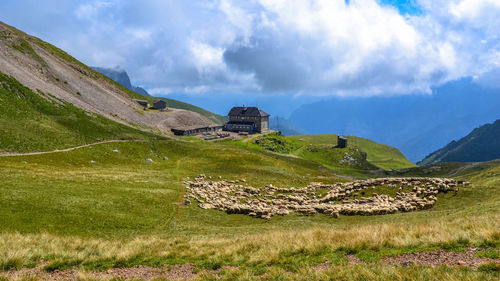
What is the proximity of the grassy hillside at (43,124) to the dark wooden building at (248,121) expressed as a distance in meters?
84.3

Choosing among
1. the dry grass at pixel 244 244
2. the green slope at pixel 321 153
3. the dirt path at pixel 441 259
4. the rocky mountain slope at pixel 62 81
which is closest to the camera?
the dirt path at pixel 441 259

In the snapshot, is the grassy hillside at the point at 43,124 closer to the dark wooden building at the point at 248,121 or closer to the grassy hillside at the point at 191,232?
the grassy hillside at the point at 191,232

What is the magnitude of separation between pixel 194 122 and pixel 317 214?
13612 centimetres

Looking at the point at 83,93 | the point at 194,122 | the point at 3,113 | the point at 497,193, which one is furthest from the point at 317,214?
the point at 194,122

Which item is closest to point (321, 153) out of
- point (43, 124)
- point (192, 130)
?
point (192, 130)

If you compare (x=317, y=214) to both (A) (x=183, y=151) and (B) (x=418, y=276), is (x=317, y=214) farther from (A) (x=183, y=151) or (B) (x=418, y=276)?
(A) (x=183, y=151)

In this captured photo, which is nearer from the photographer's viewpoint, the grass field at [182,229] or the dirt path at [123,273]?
the dirt path at [123,273]

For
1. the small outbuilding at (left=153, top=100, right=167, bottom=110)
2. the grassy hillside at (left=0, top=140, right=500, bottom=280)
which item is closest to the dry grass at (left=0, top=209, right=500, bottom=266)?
the grassy hillside at (left=0, top=140, right=500, bottom=280)

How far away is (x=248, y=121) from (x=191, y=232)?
15274cm

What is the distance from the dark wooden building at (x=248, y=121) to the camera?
173m

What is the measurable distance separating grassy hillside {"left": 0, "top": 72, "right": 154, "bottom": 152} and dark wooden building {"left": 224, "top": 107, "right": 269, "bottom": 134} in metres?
84.3

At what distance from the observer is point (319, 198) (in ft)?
146

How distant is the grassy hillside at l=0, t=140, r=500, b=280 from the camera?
50.0ft

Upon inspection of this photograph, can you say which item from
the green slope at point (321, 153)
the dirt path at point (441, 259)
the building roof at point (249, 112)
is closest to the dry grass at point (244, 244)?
the dirt path at point (441, 259)
